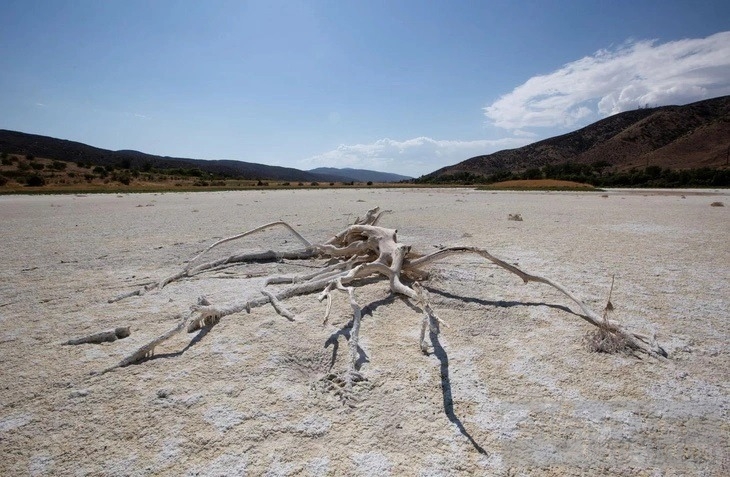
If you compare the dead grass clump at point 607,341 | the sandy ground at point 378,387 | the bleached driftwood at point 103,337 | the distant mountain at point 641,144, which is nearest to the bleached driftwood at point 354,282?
the dead grass clump at point 607,341

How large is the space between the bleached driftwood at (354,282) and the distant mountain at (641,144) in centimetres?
6471

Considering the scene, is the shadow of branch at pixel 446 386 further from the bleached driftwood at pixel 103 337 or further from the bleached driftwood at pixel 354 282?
the bleached driftwood at pixel 103 337

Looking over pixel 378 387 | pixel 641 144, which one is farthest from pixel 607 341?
pixel 641 144

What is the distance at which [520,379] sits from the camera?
213 cm

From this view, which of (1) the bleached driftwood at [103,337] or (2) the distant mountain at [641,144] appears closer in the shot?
(1) the bleached driftwood at [103,337]

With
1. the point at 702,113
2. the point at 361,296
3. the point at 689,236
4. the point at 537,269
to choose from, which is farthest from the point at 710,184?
the point at 702,113

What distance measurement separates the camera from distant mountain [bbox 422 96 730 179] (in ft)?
184

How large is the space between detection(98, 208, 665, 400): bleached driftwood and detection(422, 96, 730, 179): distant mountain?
64.7 meters

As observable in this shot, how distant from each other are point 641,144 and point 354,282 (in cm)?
8068

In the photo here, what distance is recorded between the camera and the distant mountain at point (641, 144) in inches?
2202

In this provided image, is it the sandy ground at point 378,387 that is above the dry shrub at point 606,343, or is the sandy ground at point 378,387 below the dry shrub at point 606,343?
below

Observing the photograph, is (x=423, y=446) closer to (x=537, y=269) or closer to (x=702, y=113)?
(x=537, y=269)

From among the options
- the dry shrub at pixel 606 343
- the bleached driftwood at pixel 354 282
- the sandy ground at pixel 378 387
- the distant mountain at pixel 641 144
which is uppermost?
the distant mountain at pixel 641 144

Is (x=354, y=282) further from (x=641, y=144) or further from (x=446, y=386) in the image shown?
(x=641, y=144)
